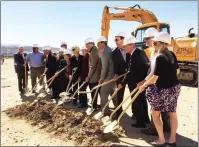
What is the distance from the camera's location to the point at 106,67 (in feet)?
20.7

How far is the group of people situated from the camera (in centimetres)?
446

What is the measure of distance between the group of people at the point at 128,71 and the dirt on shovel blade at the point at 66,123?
678 millimetres

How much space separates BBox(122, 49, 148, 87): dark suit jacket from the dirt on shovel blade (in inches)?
39.5

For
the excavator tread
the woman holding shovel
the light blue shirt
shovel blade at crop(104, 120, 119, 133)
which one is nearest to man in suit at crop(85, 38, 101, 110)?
shovel blade at crop(104, 120, 119, 133)

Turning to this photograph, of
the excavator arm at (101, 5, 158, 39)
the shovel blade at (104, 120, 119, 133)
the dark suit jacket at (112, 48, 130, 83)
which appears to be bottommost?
the shovel blade at (104, 120, 119, 133)

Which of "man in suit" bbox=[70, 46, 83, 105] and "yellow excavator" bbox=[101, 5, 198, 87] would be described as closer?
"man in suit" bbox=[70, 46, 83, 105]

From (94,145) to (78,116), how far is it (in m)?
1.72

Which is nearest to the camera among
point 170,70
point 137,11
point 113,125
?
point 170,70

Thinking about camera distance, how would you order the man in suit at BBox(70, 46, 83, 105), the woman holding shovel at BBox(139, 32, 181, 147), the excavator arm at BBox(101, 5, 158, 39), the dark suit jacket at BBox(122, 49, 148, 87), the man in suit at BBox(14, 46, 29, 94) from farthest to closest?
1. the excavator arm at BBox(101, 5, 158, 39)
2. the man in suit at BBox(14, 46, 29, 94)
3. the man in suit at BBox(70, 46, 83, 105)
4. the dark suit jacket at BBox(122, 49, 148, 87)
5. the woman holding shovel at BBox(139, 32, 181, 147)

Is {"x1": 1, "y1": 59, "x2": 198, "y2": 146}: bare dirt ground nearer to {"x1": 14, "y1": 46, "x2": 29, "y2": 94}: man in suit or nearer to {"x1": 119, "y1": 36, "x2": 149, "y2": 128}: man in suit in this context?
{"x1": 119, "y1": 36, "x2": 149, "y2": 128}: man in suit

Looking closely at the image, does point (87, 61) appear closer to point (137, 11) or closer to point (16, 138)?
point (16, 138)

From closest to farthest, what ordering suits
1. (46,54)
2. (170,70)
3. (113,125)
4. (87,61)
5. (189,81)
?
1. (170,70)
2. (113,125)
3. (87,61)
4. (46,54)
5. (189,81)

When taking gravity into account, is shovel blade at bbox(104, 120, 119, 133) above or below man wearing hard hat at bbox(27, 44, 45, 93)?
below

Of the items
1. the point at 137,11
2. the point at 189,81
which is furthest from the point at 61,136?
the point at 137,11
